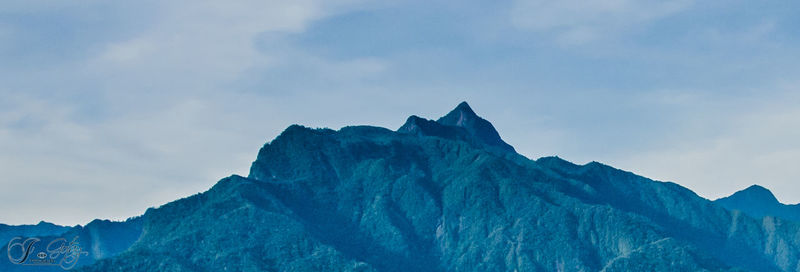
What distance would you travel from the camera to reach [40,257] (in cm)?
12106

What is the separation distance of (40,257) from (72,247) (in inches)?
560

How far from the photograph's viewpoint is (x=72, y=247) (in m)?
135

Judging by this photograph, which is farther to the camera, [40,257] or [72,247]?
[72,247]
